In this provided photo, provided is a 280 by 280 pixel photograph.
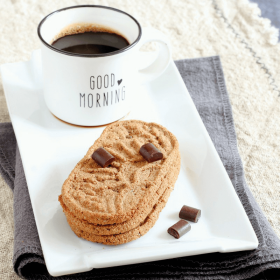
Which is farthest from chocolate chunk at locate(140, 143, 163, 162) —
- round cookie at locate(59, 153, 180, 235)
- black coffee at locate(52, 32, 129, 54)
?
black coffee at locate(52, 32, 129, 54)

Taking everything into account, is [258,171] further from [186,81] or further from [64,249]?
[64,249]

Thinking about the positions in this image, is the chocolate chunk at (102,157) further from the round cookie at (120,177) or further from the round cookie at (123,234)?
the round cookie at (123,234)

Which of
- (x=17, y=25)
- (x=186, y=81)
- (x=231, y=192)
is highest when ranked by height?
(x=231, y=192)

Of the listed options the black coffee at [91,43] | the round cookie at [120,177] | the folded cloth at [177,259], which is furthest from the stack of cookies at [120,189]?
the black coffee at [91,43]

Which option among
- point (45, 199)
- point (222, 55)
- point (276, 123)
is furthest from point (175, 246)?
point (222, 55)

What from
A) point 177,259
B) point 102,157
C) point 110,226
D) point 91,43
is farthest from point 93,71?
point 177,259

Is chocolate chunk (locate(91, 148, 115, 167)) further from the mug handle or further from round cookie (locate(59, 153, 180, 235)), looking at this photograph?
the mug handle
